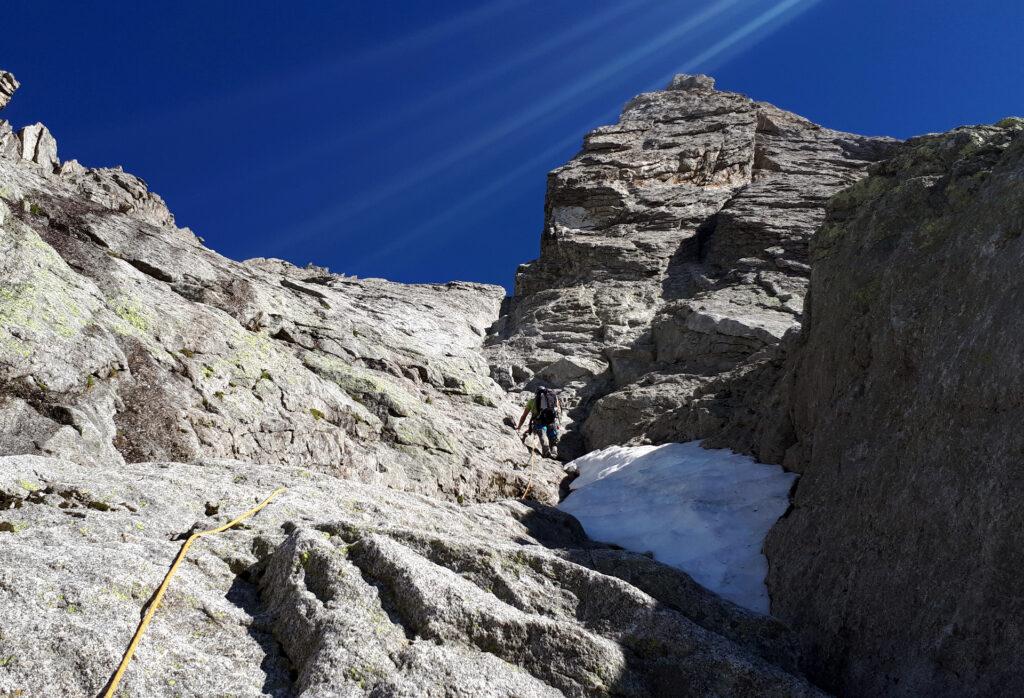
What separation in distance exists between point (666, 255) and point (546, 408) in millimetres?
18870

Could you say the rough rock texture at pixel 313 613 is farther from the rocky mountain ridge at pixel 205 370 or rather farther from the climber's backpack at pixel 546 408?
the climber's backpack at pixel 546 408

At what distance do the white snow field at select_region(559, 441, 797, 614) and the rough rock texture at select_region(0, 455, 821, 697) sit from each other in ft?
8.55

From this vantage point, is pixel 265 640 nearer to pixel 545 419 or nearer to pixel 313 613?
pixel 313 613

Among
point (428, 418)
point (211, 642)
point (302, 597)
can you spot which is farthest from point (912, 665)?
point (428, 418)

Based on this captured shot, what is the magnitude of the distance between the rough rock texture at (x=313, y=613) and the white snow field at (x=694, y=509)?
2.61 metres

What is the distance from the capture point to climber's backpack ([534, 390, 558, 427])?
70.2ft

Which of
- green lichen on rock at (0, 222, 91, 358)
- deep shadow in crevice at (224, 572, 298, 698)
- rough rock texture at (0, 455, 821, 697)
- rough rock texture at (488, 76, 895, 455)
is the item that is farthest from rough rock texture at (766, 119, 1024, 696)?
green lichen on rock at (0, 222, 91, 358)

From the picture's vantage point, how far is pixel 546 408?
21391 mm

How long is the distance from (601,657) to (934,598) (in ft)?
12.6

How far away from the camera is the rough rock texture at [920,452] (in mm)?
7312

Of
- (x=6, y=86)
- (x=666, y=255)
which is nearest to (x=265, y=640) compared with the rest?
(x=666, y=255)

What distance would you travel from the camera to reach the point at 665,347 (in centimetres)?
2806

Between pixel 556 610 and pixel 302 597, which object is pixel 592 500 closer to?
pixel 556 610

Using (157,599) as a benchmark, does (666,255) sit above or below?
above
